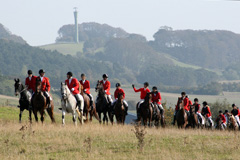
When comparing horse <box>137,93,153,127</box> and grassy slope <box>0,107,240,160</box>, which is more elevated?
horse <box>137,93,153,127</box>

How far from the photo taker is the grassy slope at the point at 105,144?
1435cm

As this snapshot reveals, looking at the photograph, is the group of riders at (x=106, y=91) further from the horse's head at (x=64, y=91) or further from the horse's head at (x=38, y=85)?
the horse's head at (x=64, y=91)

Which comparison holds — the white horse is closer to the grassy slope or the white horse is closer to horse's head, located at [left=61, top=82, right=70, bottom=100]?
horse's head, located at [left=61, top=82, right=70, bottom=100]

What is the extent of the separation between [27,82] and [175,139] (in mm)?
7697

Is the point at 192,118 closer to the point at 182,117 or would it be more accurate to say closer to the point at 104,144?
the point at 182,117

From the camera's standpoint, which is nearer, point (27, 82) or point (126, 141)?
point (126, 141)

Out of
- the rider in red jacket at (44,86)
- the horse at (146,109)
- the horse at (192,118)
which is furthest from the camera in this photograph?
the horse at (192,118)

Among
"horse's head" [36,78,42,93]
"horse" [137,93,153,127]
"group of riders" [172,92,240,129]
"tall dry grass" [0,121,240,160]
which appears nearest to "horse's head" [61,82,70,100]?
"horse's head" [36,78,42,93]

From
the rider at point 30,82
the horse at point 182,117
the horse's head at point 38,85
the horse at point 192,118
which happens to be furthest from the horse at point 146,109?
the rider at point 30,82

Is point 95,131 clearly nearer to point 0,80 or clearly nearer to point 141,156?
point 141,156

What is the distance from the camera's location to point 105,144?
1611cm

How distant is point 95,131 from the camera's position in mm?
18484

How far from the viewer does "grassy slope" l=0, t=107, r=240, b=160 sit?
14.4 metres

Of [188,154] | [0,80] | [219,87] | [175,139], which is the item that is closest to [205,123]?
[175,139]
